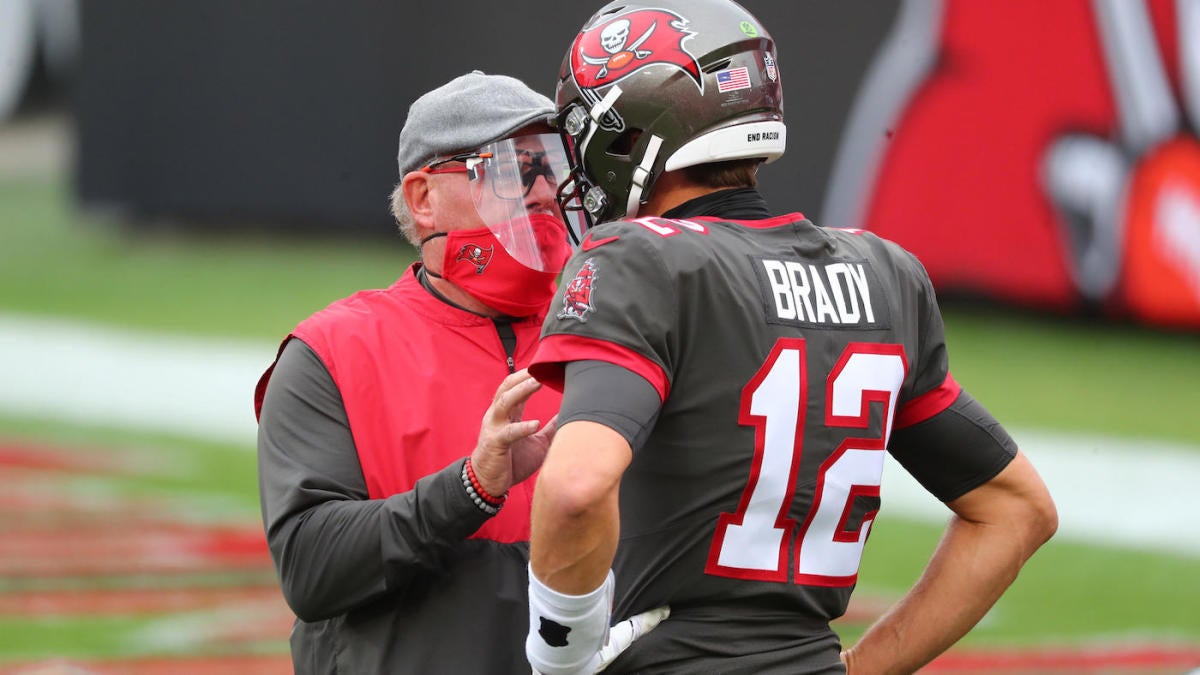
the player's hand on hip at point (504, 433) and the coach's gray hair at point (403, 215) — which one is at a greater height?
the coach's gray hair at point (403, 215)

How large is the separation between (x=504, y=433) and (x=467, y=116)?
74 centimetres

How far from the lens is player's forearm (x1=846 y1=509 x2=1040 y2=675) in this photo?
9.71 feet

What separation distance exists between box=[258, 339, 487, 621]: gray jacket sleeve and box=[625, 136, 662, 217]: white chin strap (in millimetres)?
526

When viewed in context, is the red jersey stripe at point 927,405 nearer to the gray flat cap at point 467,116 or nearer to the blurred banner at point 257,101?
the gray flat cap at point 467,116

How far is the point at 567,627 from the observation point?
7.77 ft

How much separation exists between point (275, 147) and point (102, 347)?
4426 millimetres

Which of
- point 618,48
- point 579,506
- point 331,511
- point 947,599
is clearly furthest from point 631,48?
point 947,599

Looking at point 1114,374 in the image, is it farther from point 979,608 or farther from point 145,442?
point 979,608

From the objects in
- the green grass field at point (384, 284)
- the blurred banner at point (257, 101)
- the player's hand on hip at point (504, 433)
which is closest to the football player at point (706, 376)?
the player's hand on hip at point (504, 433)

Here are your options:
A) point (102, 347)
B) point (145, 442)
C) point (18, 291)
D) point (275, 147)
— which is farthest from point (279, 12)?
point (145, 442)

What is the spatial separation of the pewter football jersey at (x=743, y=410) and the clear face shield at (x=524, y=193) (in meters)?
0.64

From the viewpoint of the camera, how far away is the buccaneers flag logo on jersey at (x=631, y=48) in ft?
8.63

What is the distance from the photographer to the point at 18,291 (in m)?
14.9

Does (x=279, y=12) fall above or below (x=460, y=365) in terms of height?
below
